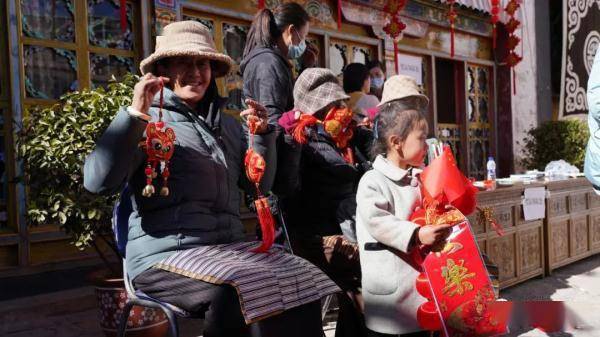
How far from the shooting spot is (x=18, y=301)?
4.18m

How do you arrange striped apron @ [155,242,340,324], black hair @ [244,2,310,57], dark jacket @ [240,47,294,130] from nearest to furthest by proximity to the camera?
striped apron @ [155,242,340,324]
dark jacket @ [240,47,294,130]
black hair @ [244,2,310,57]

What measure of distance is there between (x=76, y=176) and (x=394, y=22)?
5524 mm

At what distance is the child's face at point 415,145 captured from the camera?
8.66 ft

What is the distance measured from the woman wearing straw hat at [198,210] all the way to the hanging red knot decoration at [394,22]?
5.71m

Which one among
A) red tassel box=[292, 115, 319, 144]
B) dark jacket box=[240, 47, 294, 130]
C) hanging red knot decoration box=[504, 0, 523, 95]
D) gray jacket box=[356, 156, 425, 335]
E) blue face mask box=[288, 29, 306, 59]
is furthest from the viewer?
hanging red knot decoration box=[504, 0, 523, 95]

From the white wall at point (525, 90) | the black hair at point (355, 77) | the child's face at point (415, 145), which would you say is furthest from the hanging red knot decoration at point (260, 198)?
the white wall at point (525, 90)

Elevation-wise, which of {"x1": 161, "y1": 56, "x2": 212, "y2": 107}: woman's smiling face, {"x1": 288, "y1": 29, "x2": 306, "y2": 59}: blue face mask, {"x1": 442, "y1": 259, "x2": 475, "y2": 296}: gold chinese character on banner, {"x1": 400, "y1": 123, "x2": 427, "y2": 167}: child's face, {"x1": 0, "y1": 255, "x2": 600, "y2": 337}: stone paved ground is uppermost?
{"x1": 288, "y1": 29, "x2": 306, "y2": 59}: blue face mask

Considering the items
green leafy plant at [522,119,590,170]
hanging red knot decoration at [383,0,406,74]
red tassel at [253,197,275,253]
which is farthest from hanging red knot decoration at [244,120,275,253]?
green leafy plant at [522,119,590,170]

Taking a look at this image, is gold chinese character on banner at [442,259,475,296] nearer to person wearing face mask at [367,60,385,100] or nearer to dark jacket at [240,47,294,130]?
dark jacket at [240,47,294,130]

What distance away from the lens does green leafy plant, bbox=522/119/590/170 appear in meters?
8.97

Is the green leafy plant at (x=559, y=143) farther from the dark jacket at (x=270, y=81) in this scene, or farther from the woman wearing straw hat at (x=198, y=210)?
the woman wearing straw hat at (x=198, y=210)

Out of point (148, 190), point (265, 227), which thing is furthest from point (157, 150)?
point (265, 227)

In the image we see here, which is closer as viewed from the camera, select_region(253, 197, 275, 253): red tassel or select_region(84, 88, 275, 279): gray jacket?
select_region(84, 88, 275, 279): gray jacket

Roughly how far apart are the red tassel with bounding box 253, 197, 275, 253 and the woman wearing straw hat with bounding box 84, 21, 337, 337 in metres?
0.04
